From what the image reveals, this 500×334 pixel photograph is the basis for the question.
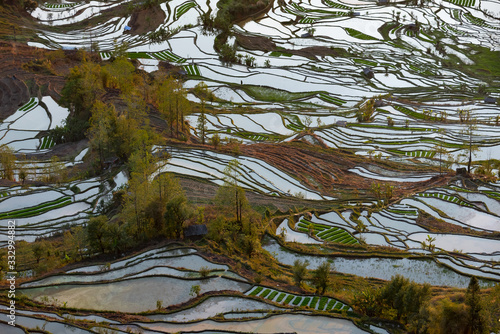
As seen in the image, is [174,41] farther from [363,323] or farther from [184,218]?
[363,323]

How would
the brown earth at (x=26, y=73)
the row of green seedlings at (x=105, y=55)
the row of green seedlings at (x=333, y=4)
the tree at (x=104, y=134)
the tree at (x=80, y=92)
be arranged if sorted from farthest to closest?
the row of green seedlings at (x=333, y=4) → the row of green seedlings at (x=105, y=55) → the brown earth at (x=26, y=73) → the tree at (x=80, y=92) → the tree at (x=104, y=134)

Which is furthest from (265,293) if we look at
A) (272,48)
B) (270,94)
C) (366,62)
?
(272,48)

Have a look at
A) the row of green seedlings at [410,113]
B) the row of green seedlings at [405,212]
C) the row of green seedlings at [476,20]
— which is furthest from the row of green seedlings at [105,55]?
the row of green seedlings at [476,20]

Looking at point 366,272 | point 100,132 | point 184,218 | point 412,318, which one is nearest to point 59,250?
point 184,218

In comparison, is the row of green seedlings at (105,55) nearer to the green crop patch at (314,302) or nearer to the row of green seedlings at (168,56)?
the row of green seedlings at (168,56)

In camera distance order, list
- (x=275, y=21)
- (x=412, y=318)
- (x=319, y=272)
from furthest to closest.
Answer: (x=275, y=21) → (x=319, y=272) → (x=412, y=318)

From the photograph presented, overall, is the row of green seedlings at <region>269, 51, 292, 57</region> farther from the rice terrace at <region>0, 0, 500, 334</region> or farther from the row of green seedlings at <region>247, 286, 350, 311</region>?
the row of green seedlings at <region>247, 286, 350, 311</region>

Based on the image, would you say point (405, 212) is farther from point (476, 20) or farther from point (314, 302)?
point (476, 20)
